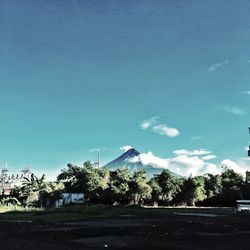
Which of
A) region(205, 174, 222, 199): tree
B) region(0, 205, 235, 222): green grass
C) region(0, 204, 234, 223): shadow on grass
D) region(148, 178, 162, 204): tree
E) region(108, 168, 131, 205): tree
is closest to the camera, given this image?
Answer: region(0, 204, 234, 223): shadow on grass

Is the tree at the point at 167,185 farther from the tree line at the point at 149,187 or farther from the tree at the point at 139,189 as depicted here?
the tree at the point at 139,189

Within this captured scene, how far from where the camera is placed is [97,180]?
6594 centimetres

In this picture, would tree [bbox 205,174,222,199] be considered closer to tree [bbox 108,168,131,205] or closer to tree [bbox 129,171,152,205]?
tree [bbox 129,171,152,205]

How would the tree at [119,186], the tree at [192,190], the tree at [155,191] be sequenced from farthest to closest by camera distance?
the tree at [192,190]
the tree at [155,191]
the tree at [119,186]

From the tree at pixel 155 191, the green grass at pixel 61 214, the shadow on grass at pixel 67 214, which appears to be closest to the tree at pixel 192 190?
the tree at pixel 155 191

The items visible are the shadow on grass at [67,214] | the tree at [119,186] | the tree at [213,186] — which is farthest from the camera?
the tree at [213,186]

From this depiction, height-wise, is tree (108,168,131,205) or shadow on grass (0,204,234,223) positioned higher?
tree (108,168,131,205)

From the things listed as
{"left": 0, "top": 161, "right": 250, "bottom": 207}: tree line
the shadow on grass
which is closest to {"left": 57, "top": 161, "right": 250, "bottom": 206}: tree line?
{"left": 0, "top": 161, "right": 250, "bottom": 207}: tree line

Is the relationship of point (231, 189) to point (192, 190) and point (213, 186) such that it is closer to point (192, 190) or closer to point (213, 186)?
point (213, 186)

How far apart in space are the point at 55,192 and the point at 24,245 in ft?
168

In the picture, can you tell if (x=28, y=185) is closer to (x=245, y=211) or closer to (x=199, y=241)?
(x=245, y=211)

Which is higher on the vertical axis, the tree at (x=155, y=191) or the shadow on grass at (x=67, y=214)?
the tree at (x=155, y=191)

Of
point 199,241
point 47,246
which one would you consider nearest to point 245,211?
point 199,241

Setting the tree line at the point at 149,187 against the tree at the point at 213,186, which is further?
the tree at the point at 213,186
